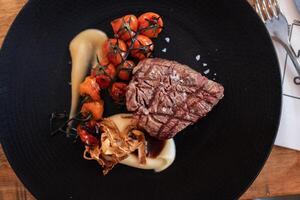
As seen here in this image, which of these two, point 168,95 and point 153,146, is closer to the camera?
point 168,95

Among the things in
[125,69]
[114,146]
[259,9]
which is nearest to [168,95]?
[125,69]

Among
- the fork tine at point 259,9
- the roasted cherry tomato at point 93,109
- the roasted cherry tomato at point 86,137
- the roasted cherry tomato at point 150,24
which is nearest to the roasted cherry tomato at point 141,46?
the roasted cherry tomato at point 150,24

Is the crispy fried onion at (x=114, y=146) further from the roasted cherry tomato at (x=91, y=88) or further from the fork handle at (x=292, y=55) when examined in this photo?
the fork handle at (x=292, y=55)

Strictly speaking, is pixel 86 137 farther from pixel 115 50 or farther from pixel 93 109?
pixel 115 50

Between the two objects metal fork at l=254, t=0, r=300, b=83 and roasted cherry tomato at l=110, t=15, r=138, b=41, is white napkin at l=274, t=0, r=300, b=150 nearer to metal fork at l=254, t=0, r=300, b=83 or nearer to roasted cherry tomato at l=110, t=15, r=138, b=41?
metal fork at l=254, t=0, r=300, b=83

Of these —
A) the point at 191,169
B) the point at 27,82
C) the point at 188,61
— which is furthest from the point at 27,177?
the point at 188,61

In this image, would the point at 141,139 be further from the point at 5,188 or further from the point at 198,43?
the point at 5,188
